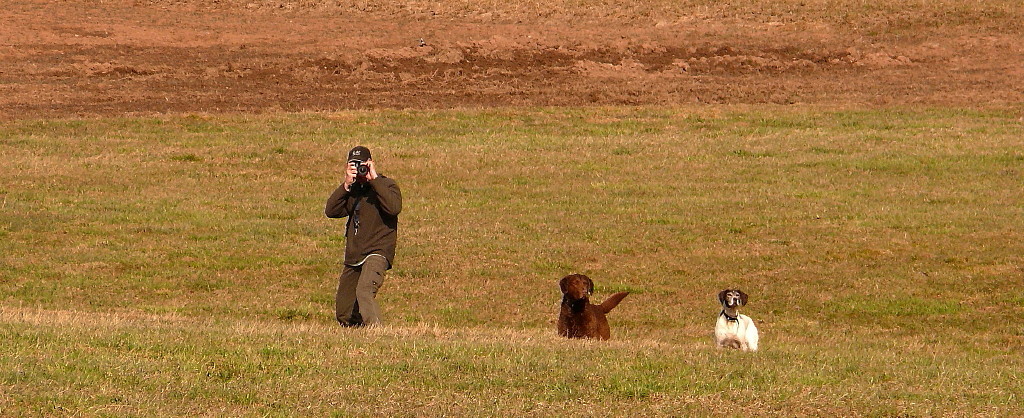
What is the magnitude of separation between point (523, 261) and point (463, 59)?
2147 cm

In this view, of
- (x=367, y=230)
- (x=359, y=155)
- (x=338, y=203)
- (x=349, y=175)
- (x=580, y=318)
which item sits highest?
(x=359, y=155)

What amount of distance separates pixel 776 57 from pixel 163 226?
Result: 24.5m

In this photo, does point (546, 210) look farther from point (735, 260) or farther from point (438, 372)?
point (438, 372)

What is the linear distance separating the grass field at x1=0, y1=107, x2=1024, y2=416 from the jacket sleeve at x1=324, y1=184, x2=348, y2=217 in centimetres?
111

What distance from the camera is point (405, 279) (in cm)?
1903

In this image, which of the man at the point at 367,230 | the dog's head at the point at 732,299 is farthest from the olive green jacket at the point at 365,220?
the dog's head at the point at 732,299

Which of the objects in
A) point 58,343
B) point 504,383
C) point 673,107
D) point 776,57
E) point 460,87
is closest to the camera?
point 504,383

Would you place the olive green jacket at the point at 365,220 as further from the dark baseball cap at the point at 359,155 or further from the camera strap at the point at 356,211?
the dark baseball cap at the point at 359,155

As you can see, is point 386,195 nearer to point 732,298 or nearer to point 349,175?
point 349,175

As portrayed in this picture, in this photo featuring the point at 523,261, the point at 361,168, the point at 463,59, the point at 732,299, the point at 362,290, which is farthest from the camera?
the point at 463,59

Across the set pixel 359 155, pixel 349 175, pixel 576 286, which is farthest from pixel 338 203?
pixel 576 286

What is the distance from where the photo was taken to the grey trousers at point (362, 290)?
1270cm

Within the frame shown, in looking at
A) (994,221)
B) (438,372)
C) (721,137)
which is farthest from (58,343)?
(721,137)

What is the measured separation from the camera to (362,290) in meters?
12.7
